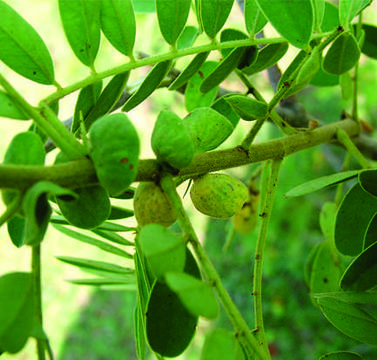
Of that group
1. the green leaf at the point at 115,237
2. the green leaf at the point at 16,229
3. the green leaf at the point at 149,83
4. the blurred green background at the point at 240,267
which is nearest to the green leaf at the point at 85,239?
the green leaf at the point at 115,237

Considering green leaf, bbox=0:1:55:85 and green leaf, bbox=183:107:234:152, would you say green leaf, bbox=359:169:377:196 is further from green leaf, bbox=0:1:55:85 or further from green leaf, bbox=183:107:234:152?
green leaf, bbox=0:1:55:85

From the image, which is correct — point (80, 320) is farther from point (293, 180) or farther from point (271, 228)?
point (293, 180)

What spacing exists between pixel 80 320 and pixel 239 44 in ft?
12.0

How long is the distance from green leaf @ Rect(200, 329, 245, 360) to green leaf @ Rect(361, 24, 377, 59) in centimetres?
72

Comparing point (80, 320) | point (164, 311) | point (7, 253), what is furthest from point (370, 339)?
point (7, 253)

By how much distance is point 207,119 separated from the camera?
0.64 metres

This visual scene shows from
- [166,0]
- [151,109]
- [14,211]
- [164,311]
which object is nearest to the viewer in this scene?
[14,211]

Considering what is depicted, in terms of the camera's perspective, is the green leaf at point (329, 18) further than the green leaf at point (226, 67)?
Yes

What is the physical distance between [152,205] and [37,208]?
15 centimetres

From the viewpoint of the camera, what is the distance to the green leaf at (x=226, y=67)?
0.70 metres

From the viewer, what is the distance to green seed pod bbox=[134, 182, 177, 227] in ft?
1.85

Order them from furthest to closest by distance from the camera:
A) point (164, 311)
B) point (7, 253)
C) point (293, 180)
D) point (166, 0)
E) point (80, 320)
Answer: point (7, 253), point (80, 320), point (293, 180), point (166, 0), point (164, 311)

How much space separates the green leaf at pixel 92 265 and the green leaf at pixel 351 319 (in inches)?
16.5

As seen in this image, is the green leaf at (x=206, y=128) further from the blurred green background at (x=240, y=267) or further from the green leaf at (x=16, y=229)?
the blurred green background at (x=240, y=267)
